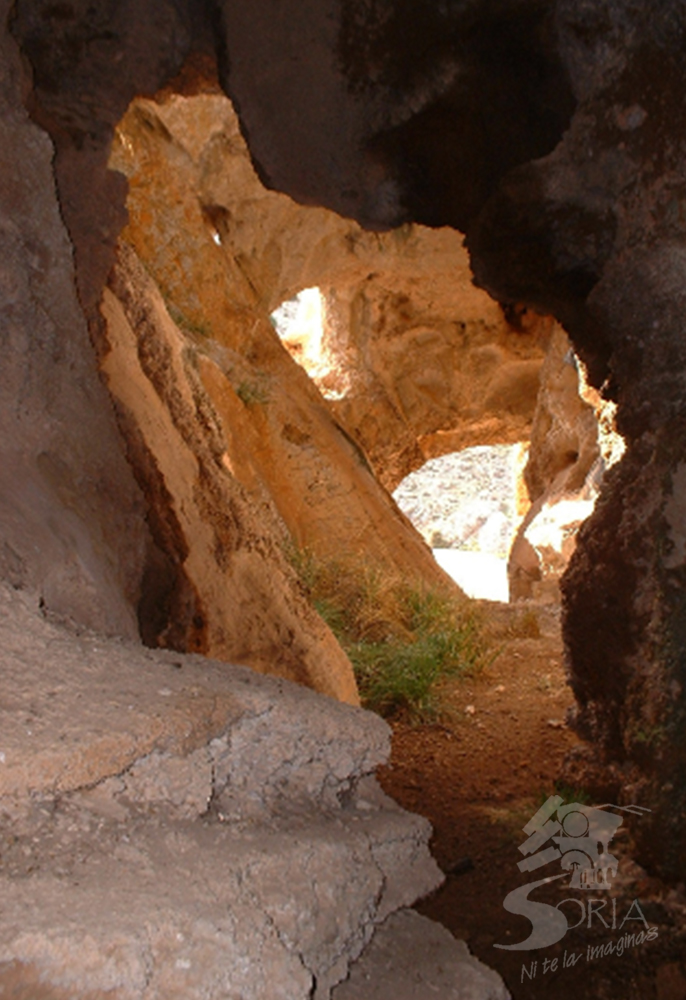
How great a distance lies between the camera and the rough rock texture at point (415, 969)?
4.03 feet

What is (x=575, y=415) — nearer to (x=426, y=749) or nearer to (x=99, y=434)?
(x=426, y=749)

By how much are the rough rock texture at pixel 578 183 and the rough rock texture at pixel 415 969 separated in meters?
1.09

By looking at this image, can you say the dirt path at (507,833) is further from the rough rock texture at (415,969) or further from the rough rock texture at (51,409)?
the rough rock texture at (51,409)

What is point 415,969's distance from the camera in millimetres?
1294

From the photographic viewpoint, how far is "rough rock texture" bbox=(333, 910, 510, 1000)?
4.03ft

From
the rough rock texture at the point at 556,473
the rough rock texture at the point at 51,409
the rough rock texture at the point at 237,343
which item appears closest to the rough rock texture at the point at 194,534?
the rough rock texture at the point at 51,409

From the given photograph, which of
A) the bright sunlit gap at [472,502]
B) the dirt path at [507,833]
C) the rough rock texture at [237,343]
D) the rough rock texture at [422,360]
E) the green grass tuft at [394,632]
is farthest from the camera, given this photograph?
the bright sunlit gap at [472,502]

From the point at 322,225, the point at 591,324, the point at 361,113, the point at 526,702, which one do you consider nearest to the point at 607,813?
the point at 591,324

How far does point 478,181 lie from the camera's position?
2943mm

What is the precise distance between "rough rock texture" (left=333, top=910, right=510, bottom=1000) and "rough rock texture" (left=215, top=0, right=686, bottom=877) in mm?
1086

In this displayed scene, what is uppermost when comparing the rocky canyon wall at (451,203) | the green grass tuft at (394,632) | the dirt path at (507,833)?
the rocky canyon wall at (451,203)

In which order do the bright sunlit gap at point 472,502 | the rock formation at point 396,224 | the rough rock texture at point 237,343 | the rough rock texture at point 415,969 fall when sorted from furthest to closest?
the bright sunlit gap at point 472,502
the rough rock texture at point 237,343
the rock formation at point 396,224
the rough rock texture at point 415,969

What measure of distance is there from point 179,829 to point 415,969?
0.44 metres

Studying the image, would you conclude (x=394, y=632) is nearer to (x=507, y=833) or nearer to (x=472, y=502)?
(x=507, y=833)
